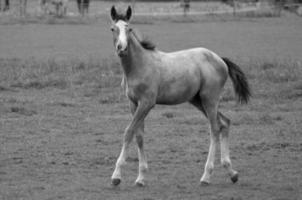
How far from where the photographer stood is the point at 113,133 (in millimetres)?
13383

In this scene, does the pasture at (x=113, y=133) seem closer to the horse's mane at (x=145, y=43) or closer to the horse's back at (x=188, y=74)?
the horse's back at (x=188, y=74)

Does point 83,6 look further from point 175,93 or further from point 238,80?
point 175,93

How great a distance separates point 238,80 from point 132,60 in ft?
5.71

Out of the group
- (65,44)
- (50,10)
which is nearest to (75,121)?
(65,44)

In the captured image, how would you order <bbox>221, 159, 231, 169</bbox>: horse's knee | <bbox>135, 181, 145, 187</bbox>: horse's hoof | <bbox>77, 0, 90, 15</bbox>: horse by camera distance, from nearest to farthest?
1. <bbox>135, 181, 145, 187</bbox>: horse's hoof
2. <bbox>221, 159, 231, 169</bbox>: horse's knee
3. <bbox>77, 0, 90, 15</bbox>: horse

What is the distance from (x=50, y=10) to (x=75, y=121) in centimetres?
2745

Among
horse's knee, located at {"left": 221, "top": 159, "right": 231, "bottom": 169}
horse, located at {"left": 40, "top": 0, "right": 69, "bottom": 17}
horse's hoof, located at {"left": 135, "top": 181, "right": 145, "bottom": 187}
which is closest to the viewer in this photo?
horse's hoof, located at {"left": 135, "top": 181, "right": 145, "bottom": 187}

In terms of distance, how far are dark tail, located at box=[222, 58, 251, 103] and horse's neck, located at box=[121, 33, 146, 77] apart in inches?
56.1

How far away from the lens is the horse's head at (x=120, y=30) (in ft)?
30.3

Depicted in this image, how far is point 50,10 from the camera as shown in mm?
41250

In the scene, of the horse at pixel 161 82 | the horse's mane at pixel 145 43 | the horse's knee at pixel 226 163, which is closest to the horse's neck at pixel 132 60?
the horse at pixel 161 82

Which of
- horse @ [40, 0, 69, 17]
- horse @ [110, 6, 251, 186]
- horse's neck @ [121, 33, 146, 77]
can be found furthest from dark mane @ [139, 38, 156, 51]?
horse @ [40, 0, 69, 17]

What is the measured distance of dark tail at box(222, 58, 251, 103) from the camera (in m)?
10.6

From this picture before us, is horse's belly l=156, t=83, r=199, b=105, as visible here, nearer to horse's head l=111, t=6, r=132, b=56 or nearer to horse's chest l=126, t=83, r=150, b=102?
horse's chest l=126, t=83, r=150, b=102
